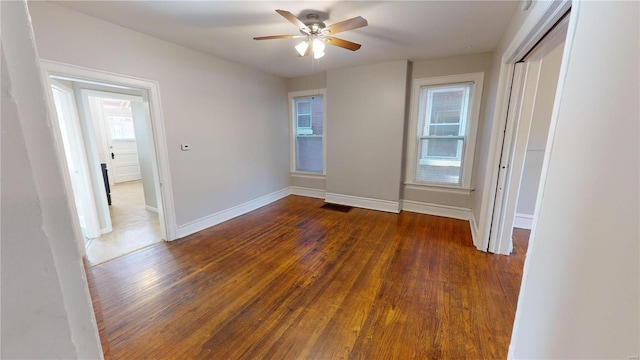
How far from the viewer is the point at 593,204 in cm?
83

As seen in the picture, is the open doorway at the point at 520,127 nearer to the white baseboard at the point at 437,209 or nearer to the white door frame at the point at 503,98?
the white door frame at the point at 503,98

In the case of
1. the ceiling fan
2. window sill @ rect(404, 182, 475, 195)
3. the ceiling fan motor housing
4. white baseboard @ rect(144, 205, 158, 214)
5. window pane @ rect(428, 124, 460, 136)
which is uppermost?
the ceiling fan motor housing

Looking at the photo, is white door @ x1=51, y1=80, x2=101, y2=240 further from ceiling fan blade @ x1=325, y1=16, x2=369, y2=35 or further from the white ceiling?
ceiling fan blade @ x1=325, y1=16, x2=369, y2=35

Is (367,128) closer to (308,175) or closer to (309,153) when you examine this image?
(309,153)

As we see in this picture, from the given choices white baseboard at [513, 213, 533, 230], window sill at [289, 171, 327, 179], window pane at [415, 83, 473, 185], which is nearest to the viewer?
white baseboard at [513, 213, 533, 230]

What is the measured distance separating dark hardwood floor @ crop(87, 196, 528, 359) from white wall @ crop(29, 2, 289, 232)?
0.87 meters

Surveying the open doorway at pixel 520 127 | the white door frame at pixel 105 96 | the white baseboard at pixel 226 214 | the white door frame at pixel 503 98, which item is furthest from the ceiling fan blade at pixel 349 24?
the white baseboard at pixel 226 214

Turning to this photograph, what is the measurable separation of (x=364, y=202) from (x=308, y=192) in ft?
4.42

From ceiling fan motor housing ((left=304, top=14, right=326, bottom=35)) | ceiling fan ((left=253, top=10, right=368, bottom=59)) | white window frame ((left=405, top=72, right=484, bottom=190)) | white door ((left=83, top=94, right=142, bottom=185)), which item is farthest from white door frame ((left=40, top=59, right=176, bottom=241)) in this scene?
white door ((left=83, top=94, right=142, bottom=185))

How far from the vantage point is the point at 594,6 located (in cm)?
91

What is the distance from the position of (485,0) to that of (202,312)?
3399 millimetres

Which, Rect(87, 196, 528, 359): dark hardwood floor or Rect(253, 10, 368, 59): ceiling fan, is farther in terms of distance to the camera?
Rect(253, 10, 368, 59): ceiling fan

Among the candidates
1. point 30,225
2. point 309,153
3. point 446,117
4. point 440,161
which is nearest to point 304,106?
point 309,153

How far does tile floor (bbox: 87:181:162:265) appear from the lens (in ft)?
9.33
